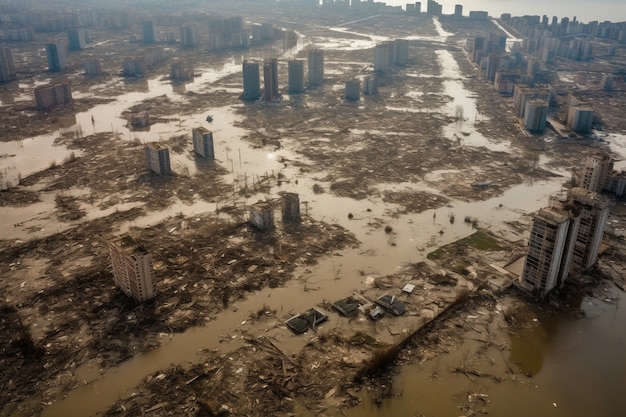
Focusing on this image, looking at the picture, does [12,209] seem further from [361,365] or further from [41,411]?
[361,365]

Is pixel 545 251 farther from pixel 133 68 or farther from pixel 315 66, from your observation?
pixel 133 68

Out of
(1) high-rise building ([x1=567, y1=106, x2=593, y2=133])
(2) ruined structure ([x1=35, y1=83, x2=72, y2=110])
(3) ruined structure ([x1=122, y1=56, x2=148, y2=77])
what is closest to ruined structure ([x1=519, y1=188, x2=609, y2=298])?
(1) high-rise building ([x1=567, y1=106, x2=593, y2=133])

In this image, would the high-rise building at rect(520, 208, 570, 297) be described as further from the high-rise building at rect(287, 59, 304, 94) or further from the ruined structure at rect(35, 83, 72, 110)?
the ruined structure at rect(35, 83, 72, 110)

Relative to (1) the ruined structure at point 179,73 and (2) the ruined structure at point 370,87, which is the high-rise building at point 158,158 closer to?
(2) the ruined structure at point 370,87

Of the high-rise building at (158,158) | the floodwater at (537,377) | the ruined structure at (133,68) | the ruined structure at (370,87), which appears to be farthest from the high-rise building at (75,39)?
the floodwater at (537,377)

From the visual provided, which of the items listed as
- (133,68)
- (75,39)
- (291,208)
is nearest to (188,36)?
(75,39)

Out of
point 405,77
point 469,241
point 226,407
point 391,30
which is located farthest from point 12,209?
point 391,30

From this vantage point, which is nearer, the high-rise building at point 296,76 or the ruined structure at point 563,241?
the ruined structure at point 563,241
